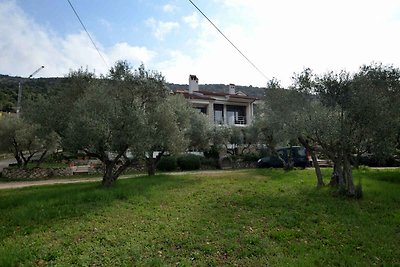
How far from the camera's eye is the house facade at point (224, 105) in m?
38.9

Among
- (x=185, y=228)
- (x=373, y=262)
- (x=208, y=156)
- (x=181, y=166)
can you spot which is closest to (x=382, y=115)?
(x=373, y=262)

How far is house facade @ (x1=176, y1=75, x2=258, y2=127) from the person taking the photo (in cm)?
3888

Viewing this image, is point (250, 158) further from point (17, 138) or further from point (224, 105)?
point (17, 138)

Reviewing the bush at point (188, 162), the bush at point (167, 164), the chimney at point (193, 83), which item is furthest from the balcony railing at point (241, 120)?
the bush at point (167, 164)

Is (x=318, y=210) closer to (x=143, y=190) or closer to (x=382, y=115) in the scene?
(x=382, y=115)

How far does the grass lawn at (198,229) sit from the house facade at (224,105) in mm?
26993

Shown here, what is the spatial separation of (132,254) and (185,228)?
1.92 m

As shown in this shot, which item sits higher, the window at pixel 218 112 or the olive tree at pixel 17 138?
the window at pixel 218 112

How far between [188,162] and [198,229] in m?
18.2

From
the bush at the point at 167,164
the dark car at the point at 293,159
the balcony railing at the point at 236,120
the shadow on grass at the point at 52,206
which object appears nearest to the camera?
the shadow on grass at the point at 52,206

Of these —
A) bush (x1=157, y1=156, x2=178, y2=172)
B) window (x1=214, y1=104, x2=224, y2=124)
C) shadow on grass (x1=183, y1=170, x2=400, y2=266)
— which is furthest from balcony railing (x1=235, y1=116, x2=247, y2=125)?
shadow on grass (x1=183, y1=170, x2=400, y2=266)

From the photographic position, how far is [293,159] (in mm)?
26234

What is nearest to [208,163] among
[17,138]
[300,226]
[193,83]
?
[17,138]

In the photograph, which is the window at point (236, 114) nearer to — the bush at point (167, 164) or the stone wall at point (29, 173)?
the bush at point (167, 164)
